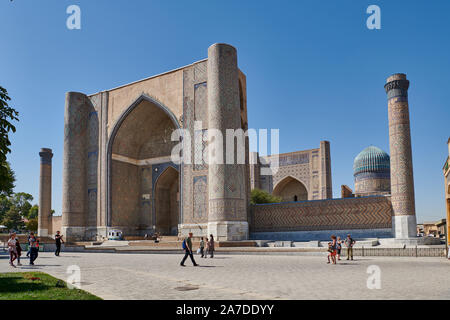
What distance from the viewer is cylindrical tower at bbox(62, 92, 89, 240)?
2539 cm

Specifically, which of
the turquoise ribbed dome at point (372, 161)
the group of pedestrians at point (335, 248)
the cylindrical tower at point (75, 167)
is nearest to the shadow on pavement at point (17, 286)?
the group of pedestrians at point (335, 248)

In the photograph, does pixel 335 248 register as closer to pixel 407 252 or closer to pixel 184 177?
pixel 407 252

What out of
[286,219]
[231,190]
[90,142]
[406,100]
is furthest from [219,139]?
[90,142]

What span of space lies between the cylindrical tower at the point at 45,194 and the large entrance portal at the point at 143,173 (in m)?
11.0

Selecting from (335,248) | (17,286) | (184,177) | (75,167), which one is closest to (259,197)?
(184,177)

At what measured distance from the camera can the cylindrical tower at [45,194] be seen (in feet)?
110

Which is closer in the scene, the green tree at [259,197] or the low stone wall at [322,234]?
the low stone wall at [322,234]

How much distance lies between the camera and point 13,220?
49156 mm

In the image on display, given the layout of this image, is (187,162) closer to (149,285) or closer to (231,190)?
(231,190)

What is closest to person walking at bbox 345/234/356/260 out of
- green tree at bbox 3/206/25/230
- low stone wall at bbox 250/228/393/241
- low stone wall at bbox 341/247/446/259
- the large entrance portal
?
low stone wall at bbox 341/247/446/259

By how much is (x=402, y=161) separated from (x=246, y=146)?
26.0 feet

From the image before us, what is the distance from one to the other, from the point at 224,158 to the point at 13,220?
40213 millimetres

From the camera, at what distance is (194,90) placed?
73.5ft

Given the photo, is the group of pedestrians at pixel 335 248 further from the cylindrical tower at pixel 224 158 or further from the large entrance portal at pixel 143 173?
the large entrance portal at pixel 143 173
